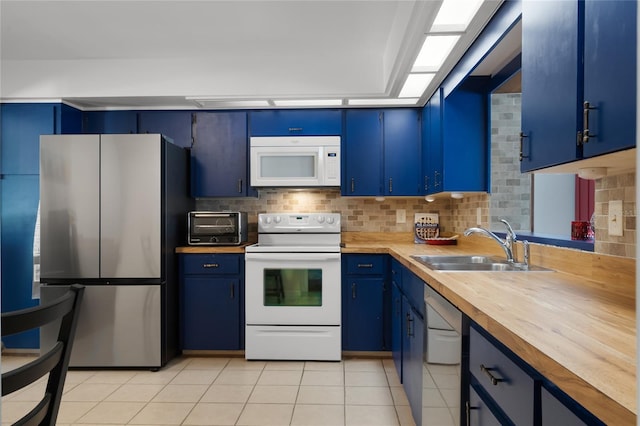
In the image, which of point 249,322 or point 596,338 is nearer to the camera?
point 596,338

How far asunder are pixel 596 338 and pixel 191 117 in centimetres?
342

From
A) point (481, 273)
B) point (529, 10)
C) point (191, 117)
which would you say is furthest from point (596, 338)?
point (191, 117)

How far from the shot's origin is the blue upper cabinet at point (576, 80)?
1.00 meters

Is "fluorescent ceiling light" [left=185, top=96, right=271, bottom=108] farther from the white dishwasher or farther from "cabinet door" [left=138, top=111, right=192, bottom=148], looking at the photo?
the white dishwasher

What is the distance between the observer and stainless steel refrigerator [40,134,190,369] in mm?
3057

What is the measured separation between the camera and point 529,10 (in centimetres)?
151

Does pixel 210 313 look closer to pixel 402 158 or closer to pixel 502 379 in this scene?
pixel 402 158

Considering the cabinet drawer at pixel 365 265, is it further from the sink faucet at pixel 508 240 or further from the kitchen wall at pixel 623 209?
the kitchen wall at pixel 623 209

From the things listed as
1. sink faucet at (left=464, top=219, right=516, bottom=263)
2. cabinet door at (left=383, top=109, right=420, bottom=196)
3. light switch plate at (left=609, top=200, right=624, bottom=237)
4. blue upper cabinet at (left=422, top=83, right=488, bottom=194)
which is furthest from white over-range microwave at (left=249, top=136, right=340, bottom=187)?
light switch plate at (left=609, top=200, right=624, bottom=237)

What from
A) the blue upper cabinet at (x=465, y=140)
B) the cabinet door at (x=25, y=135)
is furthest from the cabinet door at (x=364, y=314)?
the cabinet door at (x=25, y=135)

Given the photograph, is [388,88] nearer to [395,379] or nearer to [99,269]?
[395,379]

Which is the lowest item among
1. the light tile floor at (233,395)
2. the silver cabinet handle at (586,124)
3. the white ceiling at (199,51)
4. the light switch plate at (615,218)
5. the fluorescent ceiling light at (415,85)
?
the light tile floor at (233,395)

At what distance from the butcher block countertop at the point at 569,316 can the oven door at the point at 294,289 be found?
1.25m

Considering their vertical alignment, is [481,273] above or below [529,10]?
below
